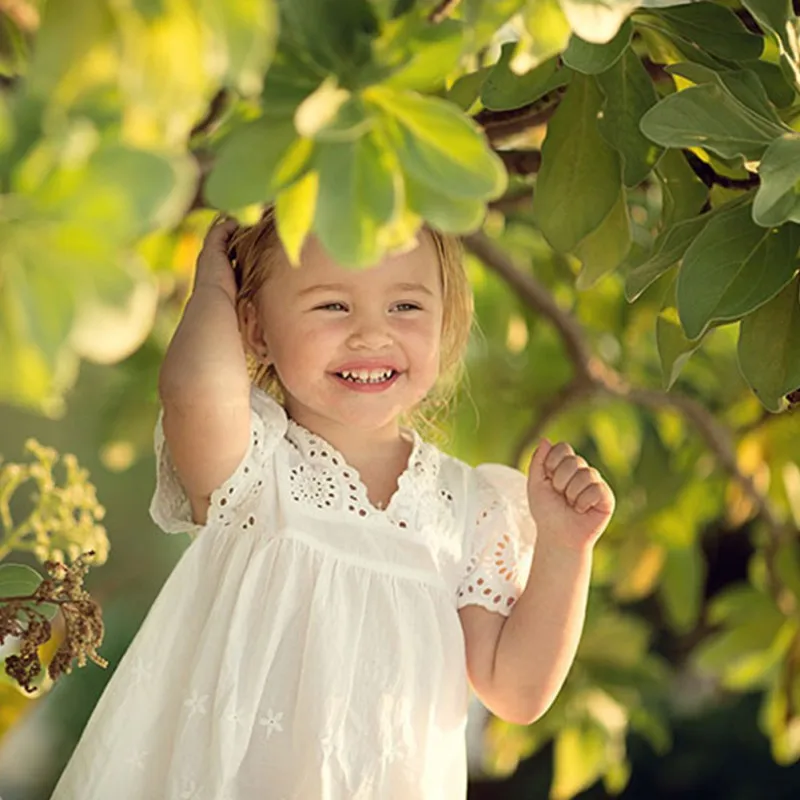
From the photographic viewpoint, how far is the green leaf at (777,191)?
1.96 ft

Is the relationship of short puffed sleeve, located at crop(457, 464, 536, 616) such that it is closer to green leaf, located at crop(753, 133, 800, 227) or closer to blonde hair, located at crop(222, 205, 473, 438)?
blonde hair, located at crop(222, 205, 473, 438)

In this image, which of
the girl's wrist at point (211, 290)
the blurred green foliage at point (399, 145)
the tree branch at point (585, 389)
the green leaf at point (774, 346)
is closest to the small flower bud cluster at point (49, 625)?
the blurred green foliage at point (399, 145)

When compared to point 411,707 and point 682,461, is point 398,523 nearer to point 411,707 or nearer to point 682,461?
point 411,707

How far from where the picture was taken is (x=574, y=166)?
0.79 metres

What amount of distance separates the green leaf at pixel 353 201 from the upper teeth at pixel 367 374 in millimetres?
427

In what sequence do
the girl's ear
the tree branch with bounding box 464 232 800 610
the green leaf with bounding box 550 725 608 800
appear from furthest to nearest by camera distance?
the green leaf with bounding box 550 725 608 800, the tree branch with bounding box 464 232 800 610, the girl's ear

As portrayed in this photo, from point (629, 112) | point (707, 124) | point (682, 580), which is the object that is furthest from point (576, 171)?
point (682, 580)

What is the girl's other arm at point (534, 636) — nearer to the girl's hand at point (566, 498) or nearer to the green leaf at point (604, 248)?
the girl's hand at point (566, 498)

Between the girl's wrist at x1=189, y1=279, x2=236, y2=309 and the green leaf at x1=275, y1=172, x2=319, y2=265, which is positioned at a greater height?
the green leaf at x1=275, y1=172, x2=319, y2=265

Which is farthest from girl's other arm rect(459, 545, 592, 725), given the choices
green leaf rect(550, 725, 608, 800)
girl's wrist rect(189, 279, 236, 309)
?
green leaf rect(550, 725, 608, 800)

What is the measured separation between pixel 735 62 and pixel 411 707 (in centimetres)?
40

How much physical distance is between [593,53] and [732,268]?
11 centimetres

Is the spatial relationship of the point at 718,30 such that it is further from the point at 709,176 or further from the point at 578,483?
the point at 578,483

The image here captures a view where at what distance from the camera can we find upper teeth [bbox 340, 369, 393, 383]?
909 millimetres
